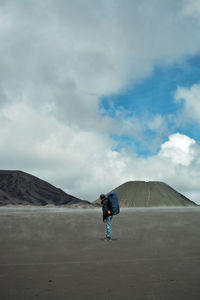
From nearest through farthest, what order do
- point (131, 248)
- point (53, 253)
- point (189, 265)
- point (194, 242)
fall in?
point (189, 265) < point (53, 253) < point (131, 248) < point (194, 242)

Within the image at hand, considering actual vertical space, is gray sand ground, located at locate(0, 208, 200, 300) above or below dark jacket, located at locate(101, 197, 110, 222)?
below

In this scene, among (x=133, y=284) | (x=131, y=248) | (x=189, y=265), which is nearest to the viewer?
(x=133, y=284)

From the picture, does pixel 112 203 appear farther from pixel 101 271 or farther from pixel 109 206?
pixel 101 271

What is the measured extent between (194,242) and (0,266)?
766 cm

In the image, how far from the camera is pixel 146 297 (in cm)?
486

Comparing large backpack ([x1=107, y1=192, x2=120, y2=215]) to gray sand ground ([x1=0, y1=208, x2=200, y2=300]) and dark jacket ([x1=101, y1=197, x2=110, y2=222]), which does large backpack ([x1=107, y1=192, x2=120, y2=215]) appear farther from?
gray sand ground ([x1=0, y1=208, x2=200, y2=300])

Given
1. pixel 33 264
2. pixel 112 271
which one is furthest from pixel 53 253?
pixel 112 271

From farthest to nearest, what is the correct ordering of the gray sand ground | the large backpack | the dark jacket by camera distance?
the large backpack, the dark jacket, the gray sand ground

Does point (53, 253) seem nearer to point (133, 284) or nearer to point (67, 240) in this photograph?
point (67, 240)

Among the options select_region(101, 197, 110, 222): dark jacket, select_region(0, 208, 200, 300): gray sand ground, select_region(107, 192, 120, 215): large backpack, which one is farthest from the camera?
select_region(107, 192, 120, 215): large backpack

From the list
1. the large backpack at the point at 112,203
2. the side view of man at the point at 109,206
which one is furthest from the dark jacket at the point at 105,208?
the large backpack at the point at 112,203

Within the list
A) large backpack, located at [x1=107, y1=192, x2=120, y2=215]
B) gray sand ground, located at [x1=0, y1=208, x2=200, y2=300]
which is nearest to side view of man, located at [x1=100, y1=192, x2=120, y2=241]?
large backpack, located at [x1=107, y1=192, x2=120, y2=215]

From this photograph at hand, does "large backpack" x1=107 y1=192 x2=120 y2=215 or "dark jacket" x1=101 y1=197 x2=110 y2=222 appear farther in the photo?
"large backpack" x1=107 y1=192 x2=120 y2=215

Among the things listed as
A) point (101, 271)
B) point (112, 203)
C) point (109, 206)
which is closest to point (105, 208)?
point (109, 206)
